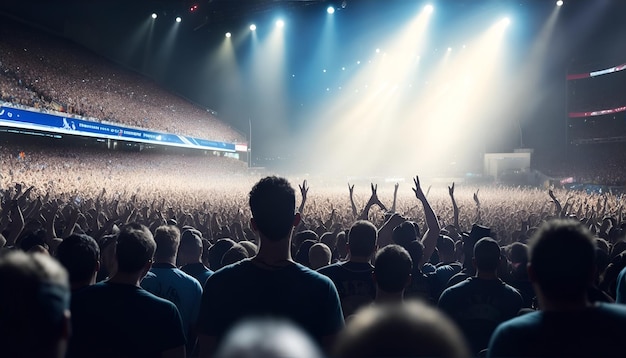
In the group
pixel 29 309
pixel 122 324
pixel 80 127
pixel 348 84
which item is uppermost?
pixel 348 84

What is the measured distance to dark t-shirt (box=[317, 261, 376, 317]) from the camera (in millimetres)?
3744

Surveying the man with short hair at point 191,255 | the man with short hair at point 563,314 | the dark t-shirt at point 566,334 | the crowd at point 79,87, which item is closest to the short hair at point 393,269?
the man with short hair at point 563,314

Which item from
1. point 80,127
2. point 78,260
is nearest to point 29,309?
point 78,260

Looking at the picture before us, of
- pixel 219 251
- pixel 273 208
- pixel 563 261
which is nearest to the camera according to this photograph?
pixel 563 261

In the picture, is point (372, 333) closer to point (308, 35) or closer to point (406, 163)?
point (308, 35)

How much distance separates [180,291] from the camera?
3855 mm

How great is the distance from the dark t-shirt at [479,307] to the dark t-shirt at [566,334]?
147cm

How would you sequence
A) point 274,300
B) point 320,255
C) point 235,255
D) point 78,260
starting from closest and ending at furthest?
1. point 274,300
2. point 78,260
3. point 235,255
4. point 320,255

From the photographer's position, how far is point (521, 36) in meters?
35.2

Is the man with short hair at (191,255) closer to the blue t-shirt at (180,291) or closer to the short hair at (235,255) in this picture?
the short hair at (235,255)

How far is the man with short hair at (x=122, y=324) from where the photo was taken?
2.51m

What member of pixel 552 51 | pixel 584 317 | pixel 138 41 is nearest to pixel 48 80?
pixel 138 41

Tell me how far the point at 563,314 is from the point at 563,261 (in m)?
0.25

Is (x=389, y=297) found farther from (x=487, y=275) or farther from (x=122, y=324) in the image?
(x=122, y=324)
